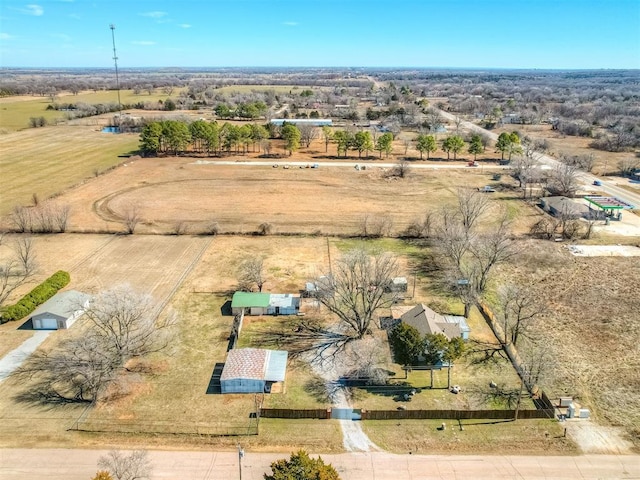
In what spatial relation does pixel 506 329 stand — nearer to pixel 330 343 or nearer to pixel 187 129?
pixel 330 343

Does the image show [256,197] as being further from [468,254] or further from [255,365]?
[255,365]

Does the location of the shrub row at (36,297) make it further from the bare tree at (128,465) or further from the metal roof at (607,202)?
the metal roof at (607,202)

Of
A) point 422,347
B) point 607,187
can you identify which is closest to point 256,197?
point 422,347

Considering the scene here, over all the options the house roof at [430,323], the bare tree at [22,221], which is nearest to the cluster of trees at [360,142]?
the bare tree at [22,221]

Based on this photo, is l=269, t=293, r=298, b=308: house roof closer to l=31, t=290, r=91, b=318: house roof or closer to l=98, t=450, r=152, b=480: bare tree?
l=31, t=290, r=91, b=318: house roof

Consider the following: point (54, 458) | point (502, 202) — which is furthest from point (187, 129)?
point (54, 458)

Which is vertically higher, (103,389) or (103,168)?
(103,168)

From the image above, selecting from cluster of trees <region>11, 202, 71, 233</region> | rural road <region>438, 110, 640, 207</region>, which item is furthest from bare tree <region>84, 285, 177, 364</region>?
rural road <region>438, 110, 640, 207</region>
